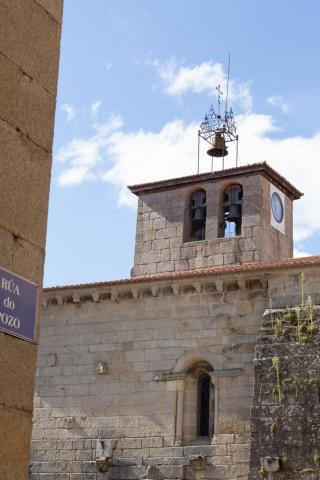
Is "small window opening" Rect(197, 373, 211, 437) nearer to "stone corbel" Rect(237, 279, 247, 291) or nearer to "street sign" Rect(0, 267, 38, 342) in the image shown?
"stone corbel" Rect(237, 279, 247, 291)

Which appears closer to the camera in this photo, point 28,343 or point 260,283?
point 28,343

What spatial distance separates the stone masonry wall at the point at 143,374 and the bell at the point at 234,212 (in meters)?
6.37

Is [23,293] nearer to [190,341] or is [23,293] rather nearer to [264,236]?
[190,341]

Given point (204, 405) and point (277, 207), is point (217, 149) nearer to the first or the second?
point (277, 207)

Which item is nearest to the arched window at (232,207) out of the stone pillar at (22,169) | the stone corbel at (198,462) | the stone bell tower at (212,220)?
the stone bell tower at (212,220)

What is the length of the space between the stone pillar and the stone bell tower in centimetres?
1666

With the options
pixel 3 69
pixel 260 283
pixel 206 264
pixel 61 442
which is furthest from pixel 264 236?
pixel 3 69

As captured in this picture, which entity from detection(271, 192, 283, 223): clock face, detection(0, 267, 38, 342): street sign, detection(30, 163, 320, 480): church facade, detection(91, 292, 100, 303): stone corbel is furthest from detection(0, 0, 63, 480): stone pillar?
detection(271, 192, 283, 223): clock face

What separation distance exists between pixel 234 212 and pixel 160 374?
7563 millimetres

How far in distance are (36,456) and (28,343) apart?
12667mm

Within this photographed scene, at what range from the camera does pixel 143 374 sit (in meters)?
16.5

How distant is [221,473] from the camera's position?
15039 millimetres

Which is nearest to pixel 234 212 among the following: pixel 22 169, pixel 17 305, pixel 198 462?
pixel 198 462

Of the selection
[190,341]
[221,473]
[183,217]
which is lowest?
[221,473]
